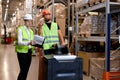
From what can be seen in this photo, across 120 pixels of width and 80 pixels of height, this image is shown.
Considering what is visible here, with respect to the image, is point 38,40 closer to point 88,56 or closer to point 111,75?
point 111,75

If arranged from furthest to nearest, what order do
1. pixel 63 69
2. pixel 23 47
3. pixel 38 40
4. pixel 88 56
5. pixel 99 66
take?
pixel 88 56
pixel 99 66
pixel 23 47
pixel 38 40
pixel 63 69

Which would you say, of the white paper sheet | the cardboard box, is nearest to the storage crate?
the white paper sheet

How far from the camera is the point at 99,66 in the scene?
21.7 ft

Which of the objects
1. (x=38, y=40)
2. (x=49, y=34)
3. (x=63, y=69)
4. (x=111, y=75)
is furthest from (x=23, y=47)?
(x=111, y=75)

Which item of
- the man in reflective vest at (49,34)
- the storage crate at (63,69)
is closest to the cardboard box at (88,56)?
the man in reflective vest at (49,34)

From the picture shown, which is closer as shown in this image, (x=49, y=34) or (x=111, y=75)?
(x=49, y=34)

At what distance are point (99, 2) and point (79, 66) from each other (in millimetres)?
3050

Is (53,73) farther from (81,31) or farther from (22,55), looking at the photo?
(81,31)

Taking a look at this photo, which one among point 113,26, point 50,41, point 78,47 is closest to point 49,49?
point 50,41

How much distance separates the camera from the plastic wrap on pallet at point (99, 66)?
6355mm

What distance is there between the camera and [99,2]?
21.7 ft

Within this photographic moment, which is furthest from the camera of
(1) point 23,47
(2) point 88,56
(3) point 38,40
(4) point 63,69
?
(2) point 88,56

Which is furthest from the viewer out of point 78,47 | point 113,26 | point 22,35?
point 78,47

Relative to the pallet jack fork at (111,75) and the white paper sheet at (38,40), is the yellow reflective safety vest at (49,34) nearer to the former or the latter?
the white paper sheet at (38,40)
